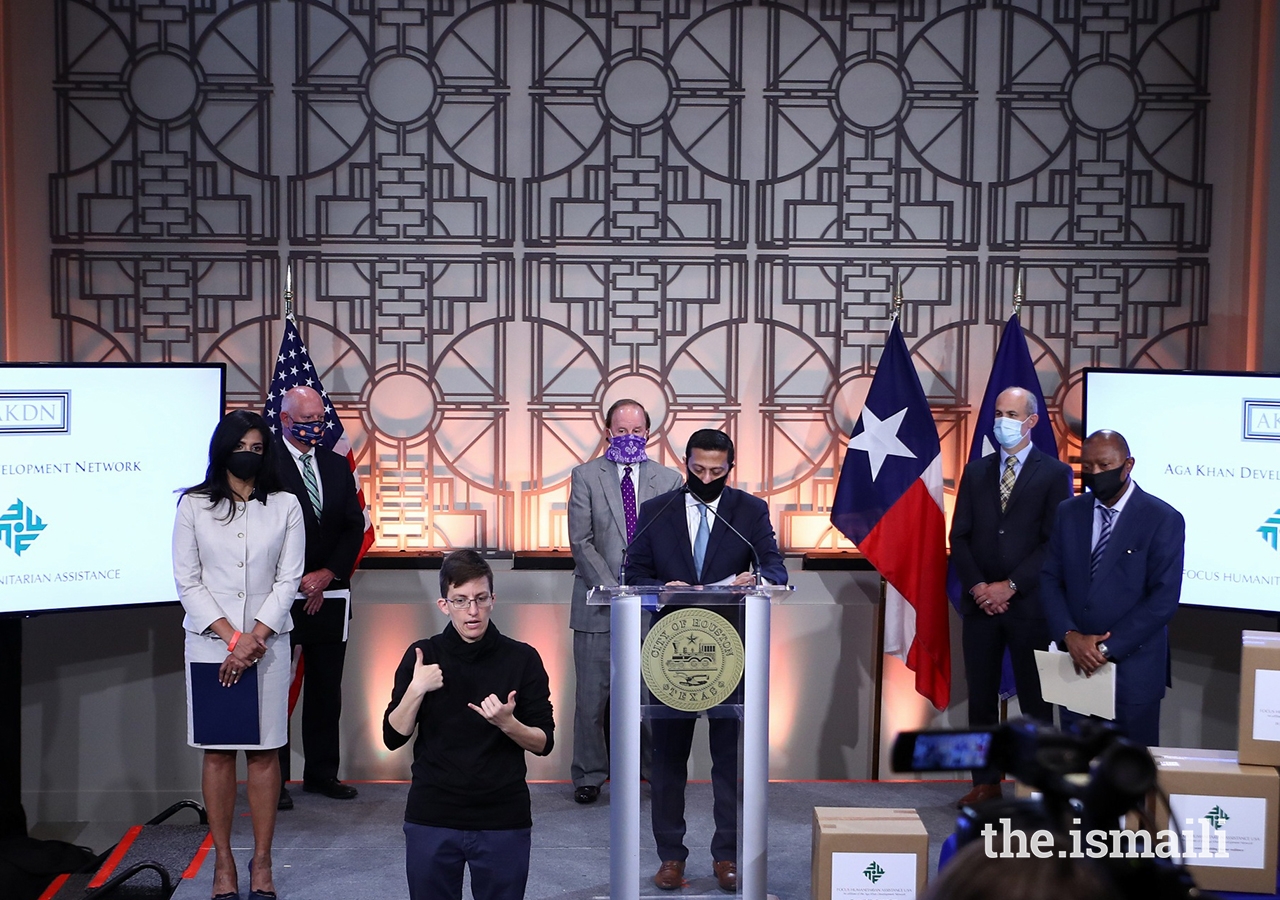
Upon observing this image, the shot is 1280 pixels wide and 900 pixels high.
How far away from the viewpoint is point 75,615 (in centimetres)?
512

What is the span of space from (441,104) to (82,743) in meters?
3.24

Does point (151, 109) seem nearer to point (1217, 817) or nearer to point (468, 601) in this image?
point (468, 601)

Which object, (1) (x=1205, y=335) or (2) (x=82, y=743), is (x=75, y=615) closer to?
(2) (x=82, y=743)

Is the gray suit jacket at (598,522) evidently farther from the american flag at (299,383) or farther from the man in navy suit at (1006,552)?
the man in navy suit at (1006,552)

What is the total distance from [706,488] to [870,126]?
236 centimetres

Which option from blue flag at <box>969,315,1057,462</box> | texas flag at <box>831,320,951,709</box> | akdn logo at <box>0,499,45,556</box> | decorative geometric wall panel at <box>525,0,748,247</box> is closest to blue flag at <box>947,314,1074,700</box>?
blue flag at <box>969,315,1057,462</box>

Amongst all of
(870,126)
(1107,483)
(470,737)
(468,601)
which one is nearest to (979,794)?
(1107,483)

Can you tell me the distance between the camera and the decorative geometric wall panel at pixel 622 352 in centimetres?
537

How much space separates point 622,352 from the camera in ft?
17.7

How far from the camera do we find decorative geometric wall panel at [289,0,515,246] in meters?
5.25

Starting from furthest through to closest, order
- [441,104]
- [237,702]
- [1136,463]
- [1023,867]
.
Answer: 1. [441,104]
2. [1136,463]
3. [237,702]
4. [1023,867]

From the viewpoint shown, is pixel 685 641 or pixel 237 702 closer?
pixel 685 641

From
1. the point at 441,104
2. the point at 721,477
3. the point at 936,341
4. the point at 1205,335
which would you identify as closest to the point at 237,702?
the point at 721,477

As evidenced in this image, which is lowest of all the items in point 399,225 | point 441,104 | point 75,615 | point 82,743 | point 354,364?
point 82,743
